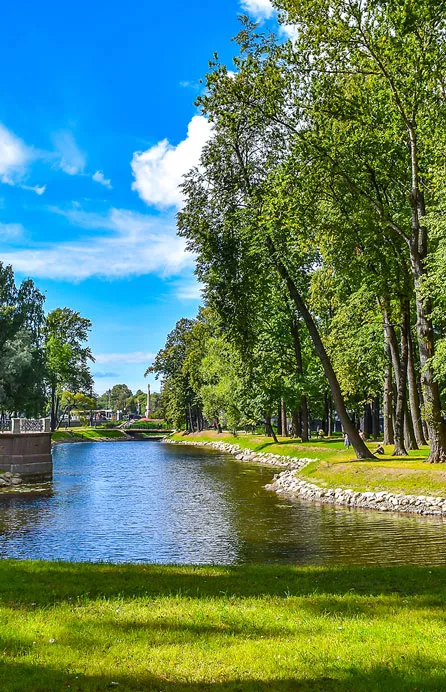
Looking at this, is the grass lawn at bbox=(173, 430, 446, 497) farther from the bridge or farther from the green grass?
the bridge

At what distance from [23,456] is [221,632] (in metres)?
33.9

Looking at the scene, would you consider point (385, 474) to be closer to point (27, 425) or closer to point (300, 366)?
point (300, 366)

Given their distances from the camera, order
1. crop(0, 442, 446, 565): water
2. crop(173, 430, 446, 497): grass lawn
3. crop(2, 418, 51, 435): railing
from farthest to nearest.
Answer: crop(2, 418, 51, 435): railing → crop(173, 430, 446, 497): grass lawn → crop(0, 442, 446, 565): water

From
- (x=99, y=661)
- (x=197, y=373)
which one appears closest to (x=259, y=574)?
(x=99, y=661)

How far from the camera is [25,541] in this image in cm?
1778

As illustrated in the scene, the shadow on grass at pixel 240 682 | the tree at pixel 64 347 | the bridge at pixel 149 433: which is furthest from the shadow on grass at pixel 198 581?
the bridge at pixel 149 433

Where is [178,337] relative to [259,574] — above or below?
above

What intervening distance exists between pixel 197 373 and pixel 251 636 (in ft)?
270

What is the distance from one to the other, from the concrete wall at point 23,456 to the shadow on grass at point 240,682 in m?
33.8

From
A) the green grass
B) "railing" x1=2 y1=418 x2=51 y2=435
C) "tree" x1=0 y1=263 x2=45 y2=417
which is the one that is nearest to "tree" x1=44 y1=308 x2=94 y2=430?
the green grass

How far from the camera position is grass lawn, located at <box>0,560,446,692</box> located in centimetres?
566

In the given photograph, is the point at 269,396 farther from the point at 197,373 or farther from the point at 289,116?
the point at 197,373

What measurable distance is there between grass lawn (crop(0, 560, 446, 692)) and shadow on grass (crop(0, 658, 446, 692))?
0.04 ft

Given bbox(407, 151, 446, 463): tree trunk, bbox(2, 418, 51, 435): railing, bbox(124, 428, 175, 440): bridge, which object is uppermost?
bbox(407, 151, 446, 463): tree trunk
